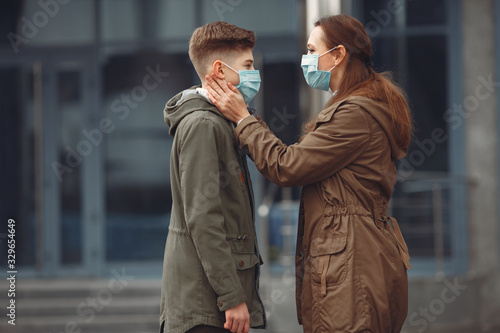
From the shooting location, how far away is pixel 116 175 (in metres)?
8.69

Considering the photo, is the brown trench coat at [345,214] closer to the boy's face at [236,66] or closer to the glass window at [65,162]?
the boy's face at [236,66]

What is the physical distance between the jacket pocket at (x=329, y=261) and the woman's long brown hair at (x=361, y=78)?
51 cm

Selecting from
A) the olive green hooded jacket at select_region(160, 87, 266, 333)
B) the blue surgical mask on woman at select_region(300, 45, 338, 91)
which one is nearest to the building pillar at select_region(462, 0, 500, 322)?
the blue surgical mask on woman at select_region(300, 45, 338, 91)

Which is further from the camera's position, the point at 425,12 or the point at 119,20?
the point at 119,20

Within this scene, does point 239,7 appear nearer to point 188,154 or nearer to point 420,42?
point 420,42

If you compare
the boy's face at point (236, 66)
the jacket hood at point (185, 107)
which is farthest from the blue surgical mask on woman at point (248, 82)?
the jacket hood at point (185, 107)

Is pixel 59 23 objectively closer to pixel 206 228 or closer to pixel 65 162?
pixel 65 162

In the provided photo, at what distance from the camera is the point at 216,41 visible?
283 centimetres

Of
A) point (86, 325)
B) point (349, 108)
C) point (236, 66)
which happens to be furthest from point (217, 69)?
point (86, 325)

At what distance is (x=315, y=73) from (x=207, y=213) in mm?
862

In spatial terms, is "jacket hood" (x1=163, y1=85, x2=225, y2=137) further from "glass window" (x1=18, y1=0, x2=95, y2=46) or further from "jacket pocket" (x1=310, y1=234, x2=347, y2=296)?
"glass window" (x1=18, y1=0, x2=95, y2=46)

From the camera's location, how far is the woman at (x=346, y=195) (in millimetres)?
2674

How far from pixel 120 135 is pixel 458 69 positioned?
4.20m

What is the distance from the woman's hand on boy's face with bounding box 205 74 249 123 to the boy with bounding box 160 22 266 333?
0.03 m
